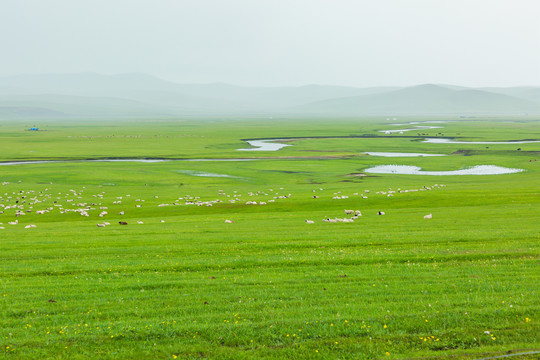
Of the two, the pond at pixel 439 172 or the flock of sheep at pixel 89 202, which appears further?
the pond at pixel 439 172

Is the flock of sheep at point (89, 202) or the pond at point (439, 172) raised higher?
the pond at point (439, 172)

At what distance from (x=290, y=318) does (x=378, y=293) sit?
12.4ft

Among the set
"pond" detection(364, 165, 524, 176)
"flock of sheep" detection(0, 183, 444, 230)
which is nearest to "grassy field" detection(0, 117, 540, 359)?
"flock of sheep" detection(0, 183, 444, 230)

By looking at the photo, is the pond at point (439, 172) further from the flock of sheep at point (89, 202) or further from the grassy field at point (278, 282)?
the grassy field at point (278, 282)

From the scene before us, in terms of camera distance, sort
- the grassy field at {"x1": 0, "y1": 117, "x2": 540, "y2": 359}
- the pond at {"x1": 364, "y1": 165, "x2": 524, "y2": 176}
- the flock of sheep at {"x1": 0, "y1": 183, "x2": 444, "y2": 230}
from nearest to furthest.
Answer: the grassy field at {"x1": 0, "y1": 117, "x2": 540, "y2": 359} → the flock of sheep at {"x1": 0, "y1": 183, "x2": 444, "y2": 230} → the pond at {"x1": 364, "y1": 165, "x2": 524, "y2": 176}

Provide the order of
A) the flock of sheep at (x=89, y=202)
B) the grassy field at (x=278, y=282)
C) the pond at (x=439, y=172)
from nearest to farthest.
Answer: the grassy field at (x=278, y=282) < the flock of sheep at (x=89, y=202) < the pond at (x=439, y=172)

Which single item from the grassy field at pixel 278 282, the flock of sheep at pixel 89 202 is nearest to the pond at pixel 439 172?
the flock of sheep at pixel 89 202

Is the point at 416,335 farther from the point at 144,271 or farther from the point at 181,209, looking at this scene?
the point at 181,209

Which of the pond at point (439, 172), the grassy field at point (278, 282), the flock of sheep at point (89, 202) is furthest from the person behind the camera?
the pond at point (439, 172)

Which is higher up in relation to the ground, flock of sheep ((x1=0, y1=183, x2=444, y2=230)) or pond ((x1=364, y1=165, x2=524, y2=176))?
pond ((x1=364, y1=165, x2=524, y2=176))

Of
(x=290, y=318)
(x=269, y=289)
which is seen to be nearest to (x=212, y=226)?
(x=269, y=289)

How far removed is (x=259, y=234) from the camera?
28859mm

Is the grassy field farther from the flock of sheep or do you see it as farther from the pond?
the pond

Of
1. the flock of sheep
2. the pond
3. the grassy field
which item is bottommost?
the flock of sheep
